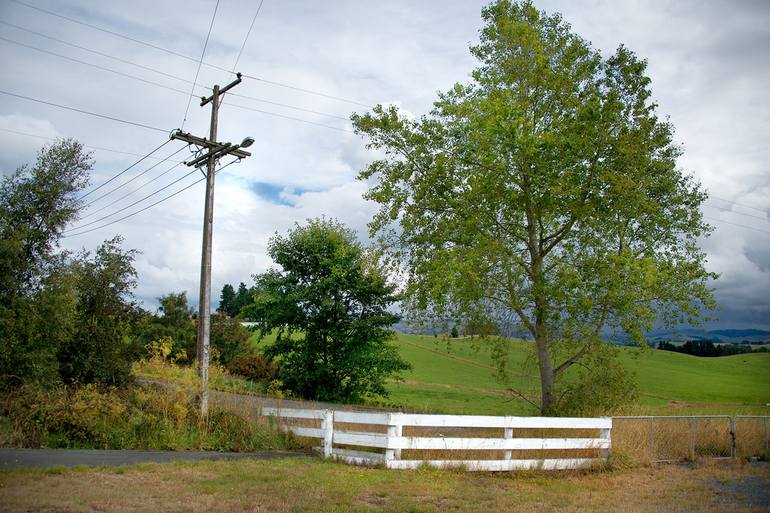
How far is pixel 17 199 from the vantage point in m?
21.6

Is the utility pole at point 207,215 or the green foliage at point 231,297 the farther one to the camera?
the green foliage at point 231,297

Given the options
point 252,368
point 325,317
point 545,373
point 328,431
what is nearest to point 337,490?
point 328,431

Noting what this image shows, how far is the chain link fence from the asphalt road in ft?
28.2

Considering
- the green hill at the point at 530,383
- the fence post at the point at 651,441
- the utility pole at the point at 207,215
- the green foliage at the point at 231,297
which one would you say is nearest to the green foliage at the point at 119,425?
the utility pole at the point at 207,215

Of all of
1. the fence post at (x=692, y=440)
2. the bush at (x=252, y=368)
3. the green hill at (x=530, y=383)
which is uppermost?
the fence post at (x=692, y=440)

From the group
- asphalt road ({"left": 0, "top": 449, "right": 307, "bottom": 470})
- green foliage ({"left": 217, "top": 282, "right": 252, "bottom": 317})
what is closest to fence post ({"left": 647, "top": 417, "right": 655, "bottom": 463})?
asphalt road ({"left": 0, "top": 449, "right": 307, "bottom": 470})

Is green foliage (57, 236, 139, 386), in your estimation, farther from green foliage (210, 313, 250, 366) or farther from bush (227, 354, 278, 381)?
green foliage (210, 313, 250, 366)

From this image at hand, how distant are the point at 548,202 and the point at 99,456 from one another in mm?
16817

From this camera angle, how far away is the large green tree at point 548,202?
21641 mm

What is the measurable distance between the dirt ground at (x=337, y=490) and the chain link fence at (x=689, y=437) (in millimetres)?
2339

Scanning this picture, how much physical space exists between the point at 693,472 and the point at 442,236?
497 inches

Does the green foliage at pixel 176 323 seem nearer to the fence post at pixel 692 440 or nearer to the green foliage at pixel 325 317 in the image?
the green foliage at pixel 325 317

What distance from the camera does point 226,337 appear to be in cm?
4316

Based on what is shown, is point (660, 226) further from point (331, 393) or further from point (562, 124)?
point (331, 393)
